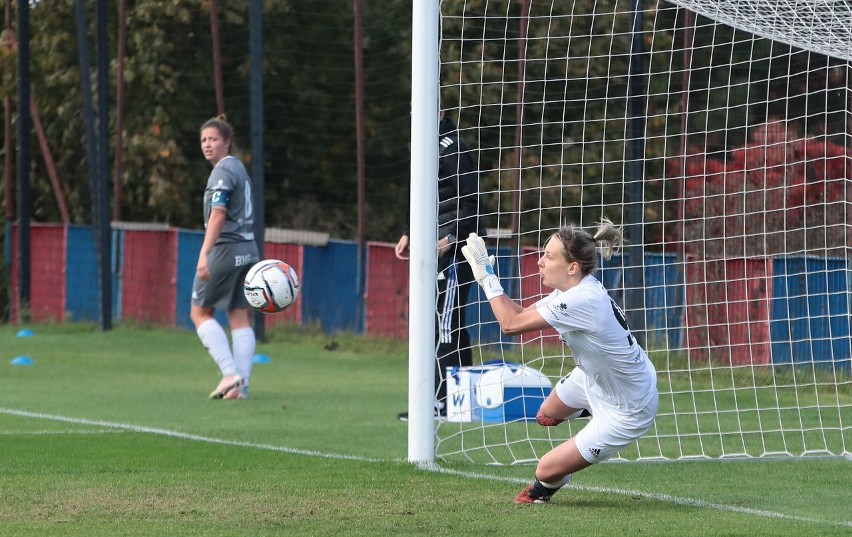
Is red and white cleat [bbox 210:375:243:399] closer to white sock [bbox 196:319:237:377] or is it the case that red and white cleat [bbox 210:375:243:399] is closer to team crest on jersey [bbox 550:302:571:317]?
white sock [bbox 196:319:237:377]

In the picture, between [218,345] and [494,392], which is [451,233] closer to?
[494,392]

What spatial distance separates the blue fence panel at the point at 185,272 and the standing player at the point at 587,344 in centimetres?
1220

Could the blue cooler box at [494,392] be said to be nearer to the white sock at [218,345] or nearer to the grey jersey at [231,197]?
the white sock at [218,345]

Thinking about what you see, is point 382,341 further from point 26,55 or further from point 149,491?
point 149,491

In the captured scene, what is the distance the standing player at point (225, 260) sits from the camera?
10.2 metres

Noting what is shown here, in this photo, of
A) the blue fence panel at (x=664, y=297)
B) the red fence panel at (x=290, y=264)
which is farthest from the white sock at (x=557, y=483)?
the red fence panel at (x=290, y=264)

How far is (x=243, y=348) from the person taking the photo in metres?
10.3

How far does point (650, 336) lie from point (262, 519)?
4.96 m

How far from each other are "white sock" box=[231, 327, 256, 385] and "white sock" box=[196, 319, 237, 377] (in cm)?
8

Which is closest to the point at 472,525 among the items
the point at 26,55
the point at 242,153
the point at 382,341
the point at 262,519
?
the point at 262,519

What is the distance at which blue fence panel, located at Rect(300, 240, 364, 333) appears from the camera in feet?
54.6

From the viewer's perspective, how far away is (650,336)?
1000 cm

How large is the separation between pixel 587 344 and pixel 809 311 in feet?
15.0

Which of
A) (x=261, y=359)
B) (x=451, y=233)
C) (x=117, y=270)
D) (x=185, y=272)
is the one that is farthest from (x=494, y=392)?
(x=117, y=270)
